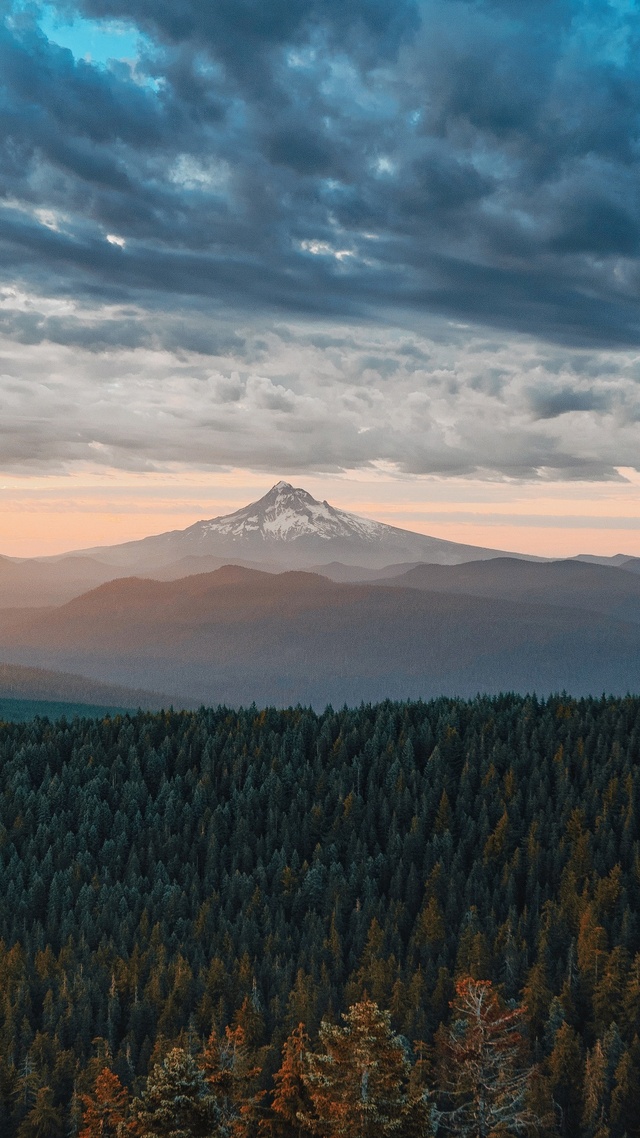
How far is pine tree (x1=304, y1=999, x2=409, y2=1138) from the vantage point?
69.6m

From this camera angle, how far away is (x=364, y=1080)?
69.5 metres

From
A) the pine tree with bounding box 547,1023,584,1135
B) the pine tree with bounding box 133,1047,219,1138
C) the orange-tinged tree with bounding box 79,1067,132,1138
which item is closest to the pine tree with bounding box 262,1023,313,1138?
the pine tree with bounding box 133,1047,219,1138

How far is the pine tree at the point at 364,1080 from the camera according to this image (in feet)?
228

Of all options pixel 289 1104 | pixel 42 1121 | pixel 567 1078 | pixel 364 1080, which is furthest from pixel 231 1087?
pixel 567 1078

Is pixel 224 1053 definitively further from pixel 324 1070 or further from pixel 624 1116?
pixel 624 1116

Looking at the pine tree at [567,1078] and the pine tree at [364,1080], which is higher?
the pine tree at [364,1080]

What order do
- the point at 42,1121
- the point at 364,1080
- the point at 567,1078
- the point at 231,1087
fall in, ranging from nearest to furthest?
the point at 364,1080 < the point at 231,1087 < the point at 42,1121 < the point at 567,1078

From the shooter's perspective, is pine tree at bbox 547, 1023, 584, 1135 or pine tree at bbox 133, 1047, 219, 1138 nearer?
pine tree at bbox 133, 1047, 219, 1138

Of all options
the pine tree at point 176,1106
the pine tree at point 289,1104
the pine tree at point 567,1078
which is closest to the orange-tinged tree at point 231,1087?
the pine tree at point 289,1104

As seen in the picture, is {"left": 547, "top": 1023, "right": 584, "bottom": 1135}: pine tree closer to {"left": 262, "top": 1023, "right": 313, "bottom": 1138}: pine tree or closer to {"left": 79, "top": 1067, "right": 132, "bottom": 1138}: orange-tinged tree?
{"left": 262, "top": 1023, "right": 313, "bottom": 1138}: pine tree

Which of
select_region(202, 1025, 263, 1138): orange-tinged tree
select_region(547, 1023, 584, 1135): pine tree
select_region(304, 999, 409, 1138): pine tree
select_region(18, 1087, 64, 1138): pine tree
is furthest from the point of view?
select_region(547, 1023, 584, 1135): pine tree

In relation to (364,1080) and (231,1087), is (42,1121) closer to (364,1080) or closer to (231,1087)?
(231,1087)

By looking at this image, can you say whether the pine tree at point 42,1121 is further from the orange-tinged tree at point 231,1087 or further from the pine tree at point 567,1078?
the pine tree at point 567,1078

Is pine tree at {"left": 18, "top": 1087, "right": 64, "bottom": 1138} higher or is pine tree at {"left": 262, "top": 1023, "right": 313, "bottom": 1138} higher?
pine tree at {"left": 262, "top": 1023, "right": 313, "bottom": 1138}
